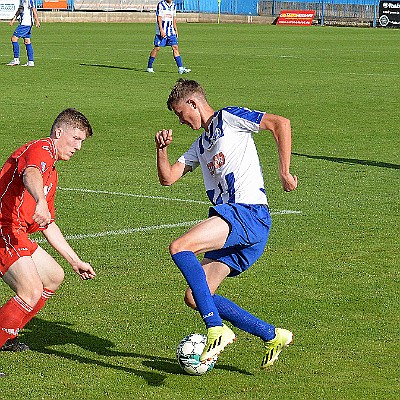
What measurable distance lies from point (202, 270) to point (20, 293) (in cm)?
113

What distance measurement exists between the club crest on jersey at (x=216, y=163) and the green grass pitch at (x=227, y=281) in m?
1.27

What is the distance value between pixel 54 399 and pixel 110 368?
25.3 inches

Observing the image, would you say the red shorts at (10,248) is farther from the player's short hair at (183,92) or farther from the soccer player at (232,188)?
the player's short hair at (183,92)

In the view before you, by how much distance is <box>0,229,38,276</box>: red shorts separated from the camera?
6.47m

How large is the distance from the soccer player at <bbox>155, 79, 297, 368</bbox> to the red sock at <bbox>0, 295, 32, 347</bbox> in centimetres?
105

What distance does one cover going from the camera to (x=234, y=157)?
6.75m

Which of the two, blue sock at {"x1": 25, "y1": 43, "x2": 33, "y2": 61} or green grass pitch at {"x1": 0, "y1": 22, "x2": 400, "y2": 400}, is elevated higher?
green grass pitch at {"x1": 0, "y1": 22, "x2": 400, "y2": 400}

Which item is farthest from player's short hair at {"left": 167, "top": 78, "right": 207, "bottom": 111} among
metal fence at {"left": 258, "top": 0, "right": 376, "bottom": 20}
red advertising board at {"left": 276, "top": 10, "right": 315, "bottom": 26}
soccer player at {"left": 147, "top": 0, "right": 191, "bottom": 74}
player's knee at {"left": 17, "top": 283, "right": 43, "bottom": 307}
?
red advertising board at {"left": 276, "top": 10, "right": 315, "bottom": 26}

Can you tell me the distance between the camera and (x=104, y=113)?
20219 millimetres

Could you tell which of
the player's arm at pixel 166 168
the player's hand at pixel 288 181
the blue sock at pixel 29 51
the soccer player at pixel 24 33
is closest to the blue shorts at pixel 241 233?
the player's hand at pixel 288 181

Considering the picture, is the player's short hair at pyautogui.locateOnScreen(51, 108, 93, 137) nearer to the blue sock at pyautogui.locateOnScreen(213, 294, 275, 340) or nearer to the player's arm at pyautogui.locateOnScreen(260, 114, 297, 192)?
the player's arm at pyautogui.locateOnScreen(260, 114, 297, 192)

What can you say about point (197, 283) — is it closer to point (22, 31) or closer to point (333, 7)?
point (22, 31)

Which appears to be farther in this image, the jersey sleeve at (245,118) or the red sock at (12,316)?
the jersey sleeve at (245,118)

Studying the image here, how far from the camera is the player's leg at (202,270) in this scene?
635 centimetres
